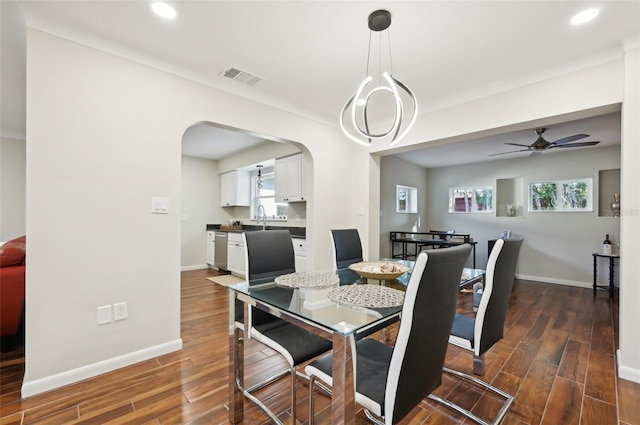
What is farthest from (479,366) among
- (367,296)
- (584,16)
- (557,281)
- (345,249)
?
A: (557,281)

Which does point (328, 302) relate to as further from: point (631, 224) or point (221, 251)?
point (221, 251)

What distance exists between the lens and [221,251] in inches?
223

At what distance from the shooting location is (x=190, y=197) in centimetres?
607

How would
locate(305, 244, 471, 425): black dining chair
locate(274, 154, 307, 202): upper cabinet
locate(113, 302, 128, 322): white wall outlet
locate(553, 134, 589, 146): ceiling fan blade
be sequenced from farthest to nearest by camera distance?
locate(274, 154, 307, 202): upper cabinet, locate(553, 134, 589, 146): ceiling fan blade, locate(113, 302, 128, 322): white wall outlet, locate(305, 244, 471, 425): black dining chair

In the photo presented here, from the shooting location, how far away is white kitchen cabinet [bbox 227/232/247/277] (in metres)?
5.12

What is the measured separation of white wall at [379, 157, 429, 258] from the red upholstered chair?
16.8 ft

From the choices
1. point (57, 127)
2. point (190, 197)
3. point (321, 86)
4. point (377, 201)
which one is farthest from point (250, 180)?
point (57, 127)

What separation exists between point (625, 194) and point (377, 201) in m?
2.42

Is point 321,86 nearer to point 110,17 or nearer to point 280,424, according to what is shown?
point 110,17

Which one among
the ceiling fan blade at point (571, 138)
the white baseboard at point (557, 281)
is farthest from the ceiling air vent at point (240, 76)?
the white baseboard at point (557, 281)

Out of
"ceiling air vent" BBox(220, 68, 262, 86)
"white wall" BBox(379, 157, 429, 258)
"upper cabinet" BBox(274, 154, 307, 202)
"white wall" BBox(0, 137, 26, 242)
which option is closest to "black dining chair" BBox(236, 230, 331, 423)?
"ceiling air vent" BBox(220, 68, 262, 86)

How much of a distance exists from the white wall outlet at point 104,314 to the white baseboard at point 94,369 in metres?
0.29

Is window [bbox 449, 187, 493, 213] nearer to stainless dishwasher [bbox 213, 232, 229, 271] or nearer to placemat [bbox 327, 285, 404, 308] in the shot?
stainless dishwasher [bbox 213, 232, 229, 271]

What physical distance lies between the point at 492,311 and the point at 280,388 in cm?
144
